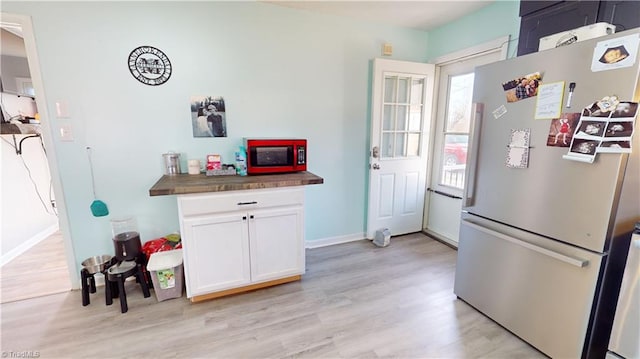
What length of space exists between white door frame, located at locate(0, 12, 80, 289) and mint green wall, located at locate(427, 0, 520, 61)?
11.5 feet

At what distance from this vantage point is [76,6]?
6.57 feet

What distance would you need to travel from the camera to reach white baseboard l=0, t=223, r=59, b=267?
276cm

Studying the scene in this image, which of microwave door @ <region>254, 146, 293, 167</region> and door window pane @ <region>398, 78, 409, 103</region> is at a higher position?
door window pane @ <region>398, 78, 409, 103</region>

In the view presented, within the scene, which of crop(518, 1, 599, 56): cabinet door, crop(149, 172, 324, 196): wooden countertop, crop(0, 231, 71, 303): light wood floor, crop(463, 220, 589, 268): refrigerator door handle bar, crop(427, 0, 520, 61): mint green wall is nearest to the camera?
crop(463, 220, 589, 268): refrigerator door handle bar

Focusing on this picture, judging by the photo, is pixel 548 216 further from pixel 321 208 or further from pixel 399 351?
pixel 321 208

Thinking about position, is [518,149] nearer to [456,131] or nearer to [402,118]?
[456,131]

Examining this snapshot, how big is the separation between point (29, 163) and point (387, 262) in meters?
4.15

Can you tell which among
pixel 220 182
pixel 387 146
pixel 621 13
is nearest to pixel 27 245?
pixel 220 182

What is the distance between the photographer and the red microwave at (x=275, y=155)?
2309 millimetres

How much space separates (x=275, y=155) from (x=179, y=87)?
3.18ft

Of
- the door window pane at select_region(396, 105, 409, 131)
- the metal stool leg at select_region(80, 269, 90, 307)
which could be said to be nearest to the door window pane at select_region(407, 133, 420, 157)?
the door window pane at select_region(396, 105, 409, 131)

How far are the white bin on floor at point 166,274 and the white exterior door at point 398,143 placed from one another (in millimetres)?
1988

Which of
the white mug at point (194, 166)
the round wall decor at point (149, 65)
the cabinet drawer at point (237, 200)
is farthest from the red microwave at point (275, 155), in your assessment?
the round wall decor at point (149, 65)

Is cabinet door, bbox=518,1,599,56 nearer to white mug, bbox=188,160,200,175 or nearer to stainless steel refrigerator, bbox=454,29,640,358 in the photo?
stainless steel refrigerator, bbox=454,29,640,358
